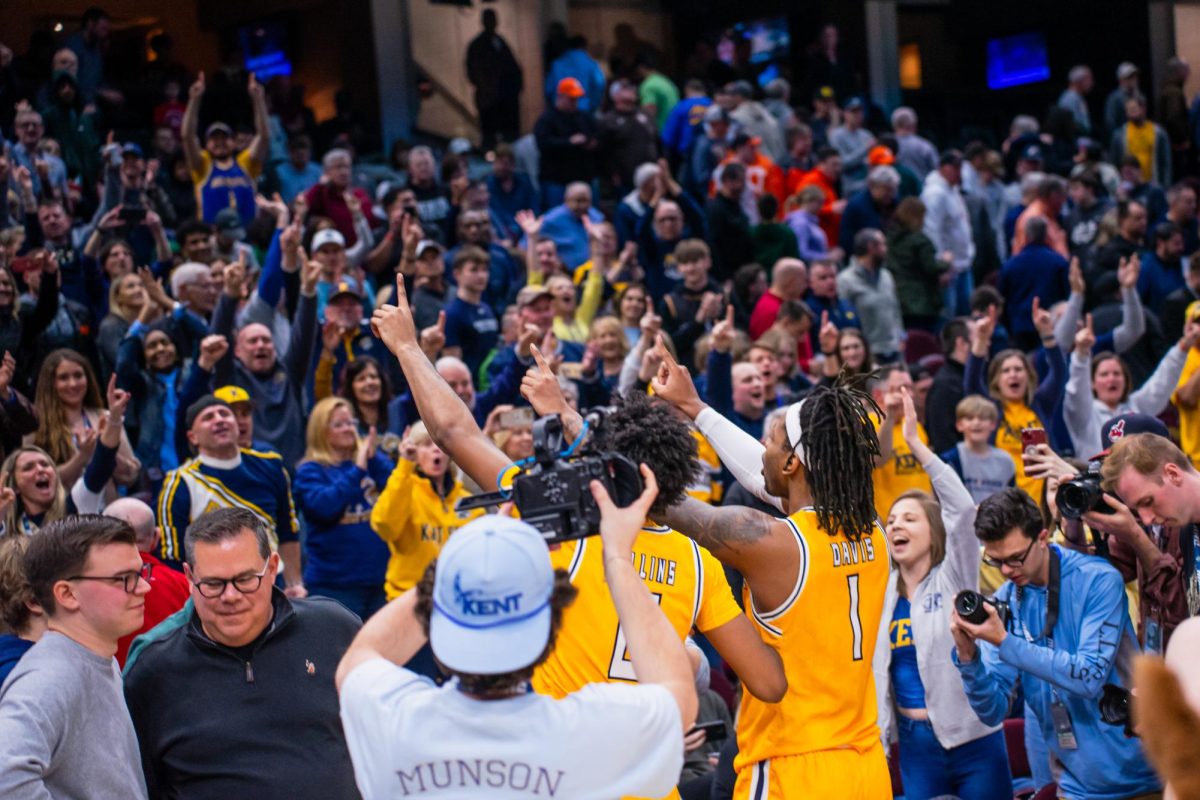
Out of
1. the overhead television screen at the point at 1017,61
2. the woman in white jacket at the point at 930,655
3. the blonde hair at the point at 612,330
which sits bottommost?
the woman in white jacket at the point at 930,655

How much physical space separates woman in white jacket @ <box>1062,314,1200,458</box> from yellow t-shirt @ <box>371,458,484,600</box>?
12.8 feet

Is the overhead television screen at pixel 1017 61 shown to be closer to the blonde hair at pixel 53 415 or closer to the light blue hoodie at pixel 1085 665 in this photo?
the blonde hair at pixel 53 415

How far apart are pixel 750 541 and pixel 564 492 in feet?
3.41

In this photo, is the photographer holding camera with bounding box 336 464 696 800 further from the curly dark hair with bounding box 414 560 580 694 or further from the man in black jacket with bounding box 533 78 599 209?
the man in black jacket with bounding box 533 78 599 209

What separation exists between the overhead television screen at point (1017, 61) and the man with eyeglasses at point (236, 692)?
19.6m

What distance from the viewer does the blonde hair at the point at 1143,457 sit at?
4.49 m

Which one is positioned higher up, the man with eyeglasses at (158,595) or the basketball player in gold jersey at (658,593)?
the basketball player in gold jersey at (658,593)

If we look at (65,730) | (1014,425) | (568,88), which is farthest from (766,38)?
(65,730)

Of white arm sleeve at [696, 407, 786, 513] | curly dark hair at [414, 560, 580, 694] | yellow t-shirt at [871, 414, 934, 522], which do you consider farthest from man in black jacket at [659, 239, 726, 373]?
curly dark hair at [414, 560, 580, 694]

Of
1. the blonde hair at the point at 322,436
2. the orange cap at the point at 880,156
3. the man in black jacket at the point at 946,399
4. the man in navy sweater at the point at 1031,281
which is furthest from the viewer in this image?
the orange cap at the point at 880,156

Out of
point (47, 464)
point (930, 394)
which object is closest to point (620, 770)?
point (47, 464)

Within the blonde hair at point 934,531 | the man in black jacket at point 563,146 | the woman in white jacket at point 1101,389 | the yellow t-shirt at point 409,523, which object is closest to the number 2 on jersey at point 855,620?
the blonde hair at point 934,531

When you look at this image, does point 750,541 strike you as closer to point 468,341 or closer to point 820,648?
point 820,648

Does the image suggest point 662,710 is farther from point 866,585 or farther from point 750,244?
point 750,244
